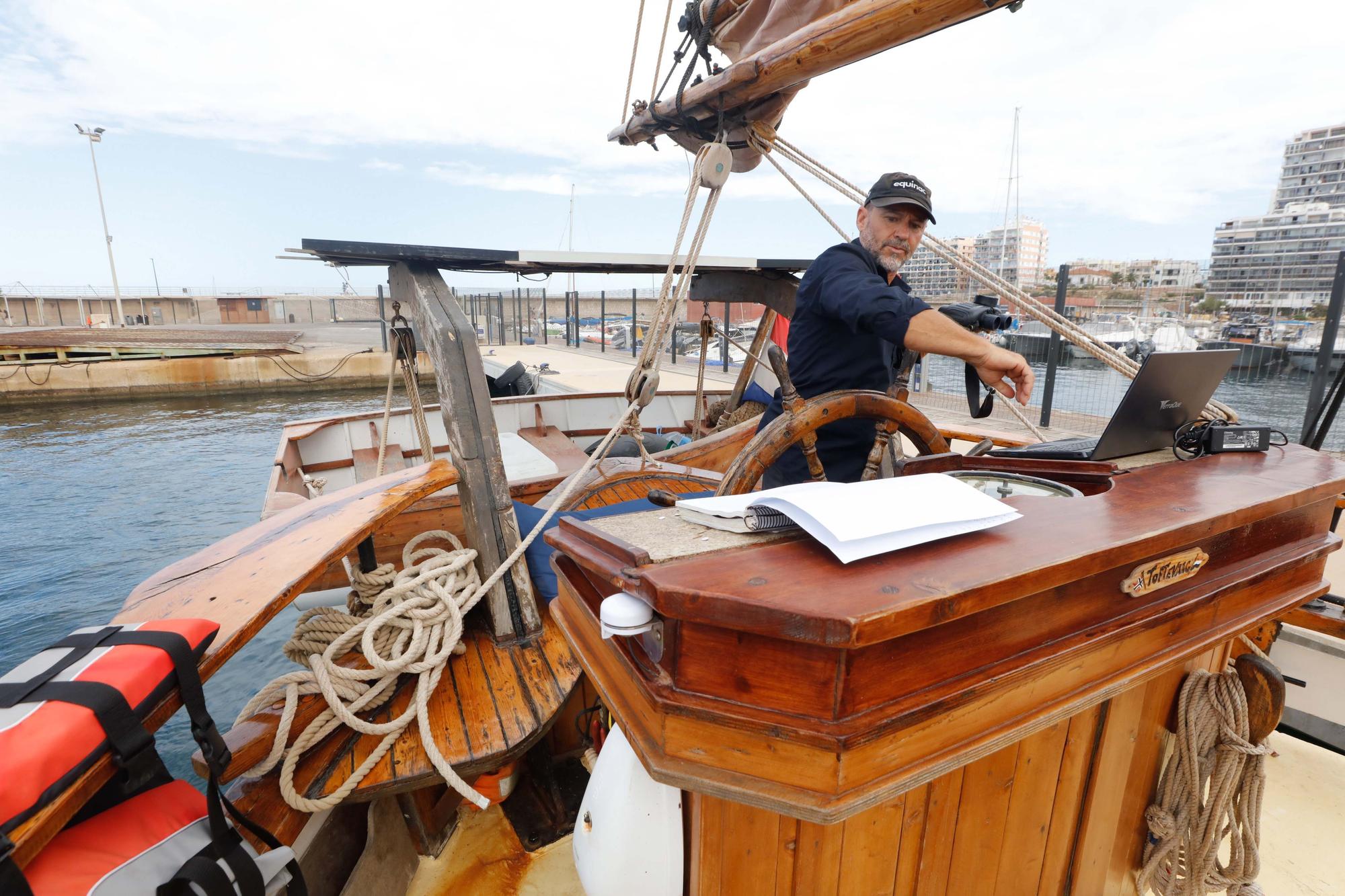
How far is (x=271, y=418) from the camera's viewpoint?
42.6 feet

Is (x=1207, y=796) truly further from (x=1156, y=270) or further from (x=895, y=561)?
(x=1156, y=270)

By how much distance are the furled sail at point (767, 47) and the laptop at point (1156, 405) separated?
0.91 meters

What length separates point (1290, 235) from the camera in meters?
21.6

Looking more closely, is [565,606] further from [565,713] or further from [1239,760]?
[1239,760]

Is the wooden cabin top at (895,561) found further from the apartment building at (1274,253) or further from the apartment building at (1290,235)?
the apartment building at (1274,253)

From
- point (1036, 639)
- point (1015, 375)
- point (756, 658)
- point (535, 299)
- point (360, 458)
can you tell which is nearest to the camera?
point (756, 658)

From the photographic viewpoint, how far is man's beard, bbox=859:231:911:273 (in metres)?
1.90

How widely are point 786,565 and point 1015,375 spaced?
95 cm

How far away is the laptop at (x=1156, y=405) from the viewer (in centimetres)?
136

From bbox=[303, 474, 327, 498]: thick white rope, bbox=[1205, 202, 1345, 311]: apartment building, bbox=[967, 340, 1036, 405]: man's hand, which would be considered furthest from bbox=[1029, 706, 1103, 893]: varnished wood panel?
bbox=[1205, 202, 1345, 311]: apartment building

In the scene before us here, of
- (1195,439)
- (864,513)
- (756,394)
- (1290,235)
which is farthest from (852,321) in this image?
(1290,235)

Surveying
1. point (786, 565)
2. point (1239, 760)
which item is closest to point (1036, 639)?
point (786, 565)

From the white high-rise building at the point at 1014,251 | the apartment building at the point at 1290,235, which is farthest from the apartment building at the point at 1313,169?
the white high-rise building at the point at 1014,251

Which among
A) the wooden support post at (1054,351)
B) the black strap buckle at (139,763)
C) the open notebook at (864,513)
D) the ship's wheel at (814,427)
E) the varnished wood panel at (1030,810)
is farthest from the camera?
the wooden support post at (1054,351)
